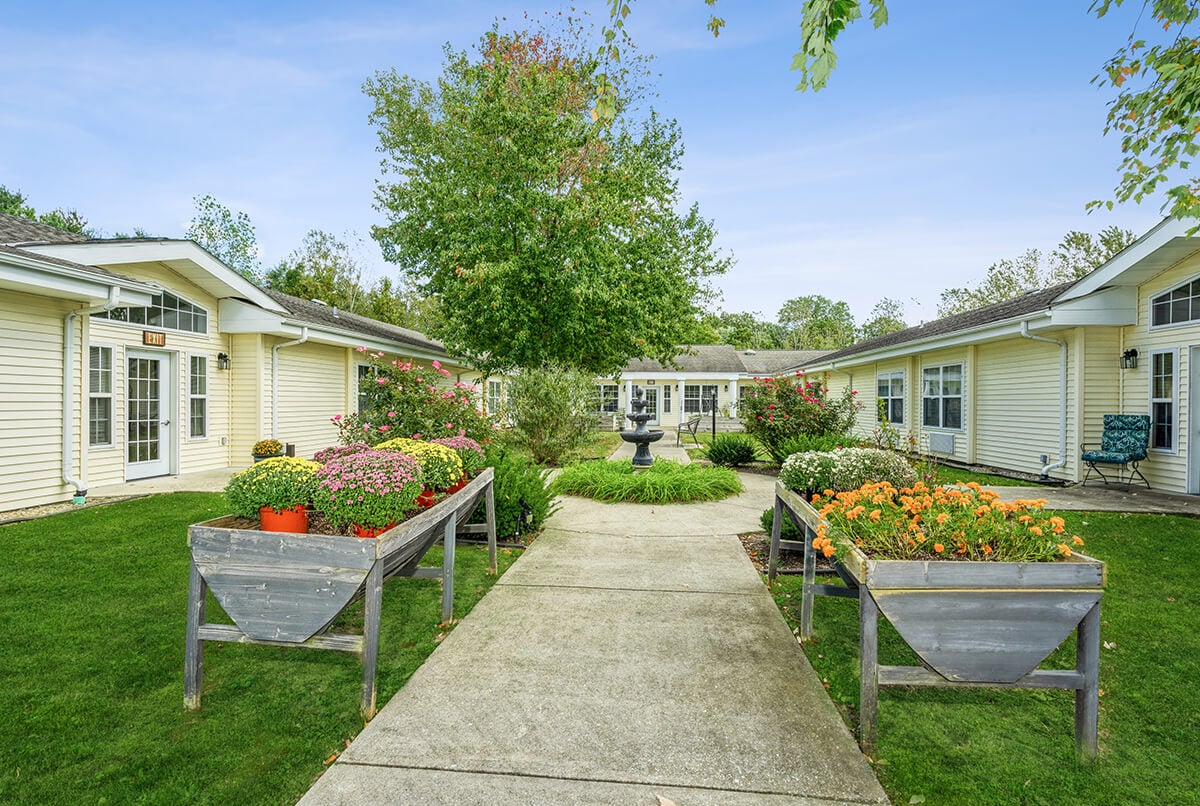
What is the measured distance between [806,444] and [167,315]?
35.9 feet

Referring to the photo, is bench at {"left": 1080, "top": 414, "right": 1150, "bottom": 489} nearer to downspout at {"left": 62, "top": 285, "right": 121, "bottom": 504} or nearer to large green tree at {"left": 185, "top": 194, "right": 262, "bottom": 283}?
downspout at {"left": 62, "top": 285, "right": 121, "bottom": 504}

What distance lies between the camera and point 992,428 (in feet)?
36.8

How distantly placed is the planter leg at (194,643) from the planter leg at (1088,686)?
358 cm

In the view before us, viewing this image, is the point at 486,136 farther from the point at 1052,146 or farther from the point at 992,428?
the point at 992,428

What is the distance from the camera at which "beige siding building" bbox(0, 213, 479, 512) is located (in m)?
6.58

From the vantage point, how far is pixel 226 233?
3186cm

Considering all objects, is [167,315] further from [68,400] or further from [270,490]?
[270,490]

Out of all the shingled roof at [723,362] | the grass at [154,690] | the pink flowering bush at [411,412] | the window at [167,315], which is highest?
the shingled roof at [723,362]

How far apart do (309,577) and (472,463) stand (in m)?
2.28

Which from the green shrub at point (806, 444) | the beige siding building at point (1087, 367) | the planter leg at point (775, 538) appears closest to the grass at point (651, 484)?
the green shrub at point (806, 444)

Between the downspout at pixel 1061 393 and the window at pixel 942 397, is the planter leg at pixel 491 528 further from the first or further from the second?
the window at pixel 942 397

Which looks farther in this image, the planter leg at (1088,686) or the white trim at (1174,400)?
the white trim at (1174,400)

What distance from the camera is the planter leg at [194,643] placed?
2.38 m

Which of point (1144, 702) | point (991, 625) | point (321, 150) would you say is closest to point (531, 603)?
point (991, 625)
